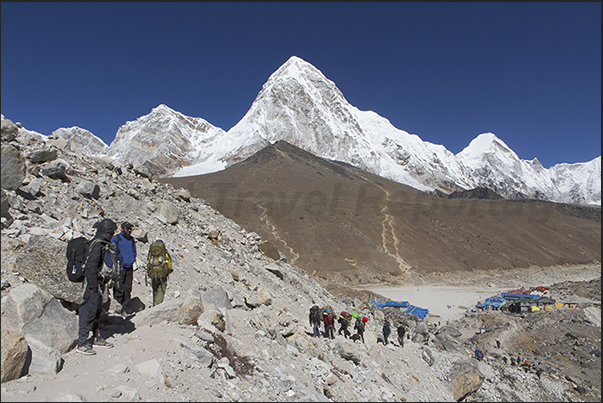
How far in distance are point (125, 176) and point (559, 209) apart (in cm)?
13311

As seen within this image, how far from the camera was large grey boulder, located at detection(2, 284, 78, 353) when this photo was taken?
464 cm

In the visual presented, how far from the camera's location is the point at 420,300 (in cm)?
4034

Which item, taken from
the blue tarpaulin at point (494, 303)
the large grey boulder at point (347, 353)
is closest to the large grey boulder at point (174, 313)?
the large grey boulder at point (347, 353)

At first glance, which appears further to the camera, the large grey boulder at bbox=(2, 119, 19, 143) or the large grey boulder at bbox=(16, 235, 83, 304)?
the large grey boulder at bbox=(2, 119, 19, 143)

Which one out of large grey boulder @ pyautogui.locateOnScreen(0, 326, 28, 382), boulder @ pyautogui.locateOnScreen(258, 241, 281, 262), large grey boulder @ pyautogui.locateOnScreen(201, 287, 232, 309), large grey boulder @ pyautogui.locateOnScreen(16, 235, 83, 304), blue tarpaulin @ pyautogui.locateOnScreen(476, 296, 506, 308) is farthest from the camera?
blue tarpaulin @ pyautogui.locateOnScreen(476, 296, 506, 308)

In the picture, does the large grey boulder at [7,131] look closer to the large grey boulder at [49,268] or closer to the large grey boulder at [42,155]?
the large grey boulder at [42,155]

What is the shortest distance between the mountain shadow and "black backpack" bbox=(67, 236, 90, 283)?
4093 cm

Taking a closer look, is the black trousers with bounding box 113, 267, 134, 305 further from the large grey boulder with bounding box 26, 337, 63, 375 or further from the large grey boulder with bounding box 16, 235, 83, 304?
the large grey boulder with bounding box 26, 337, 63, 375

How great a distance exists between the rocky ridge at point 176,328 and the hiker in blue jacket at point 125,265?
1.20 feet

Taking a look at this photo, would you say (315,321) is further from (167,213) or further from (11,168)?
(11,168)

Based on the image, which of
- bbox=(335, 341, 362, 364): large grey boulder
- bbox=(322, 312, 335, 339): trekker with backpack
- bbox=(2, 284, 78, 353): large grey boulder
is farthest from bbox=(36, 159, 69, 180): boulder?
bbox=(335, 341, 362, 364): large grey boulder

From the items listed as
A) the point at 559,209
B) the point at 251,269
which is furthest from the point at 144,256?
the point at 559,209

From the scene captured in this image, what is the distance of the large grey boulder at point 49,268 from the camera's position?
18.2 ft

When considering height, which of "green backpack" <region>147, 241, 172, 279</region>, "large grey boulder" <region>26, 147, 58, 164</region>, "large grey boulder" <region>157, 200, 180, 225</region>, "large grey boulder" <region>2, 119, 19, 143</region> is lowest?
"green backpack" <region>147, 241, 172, 279</region>
